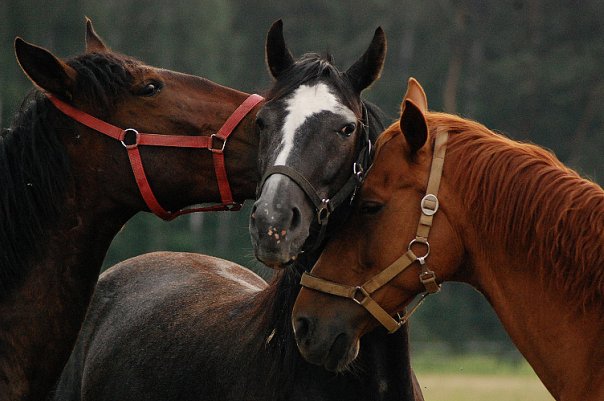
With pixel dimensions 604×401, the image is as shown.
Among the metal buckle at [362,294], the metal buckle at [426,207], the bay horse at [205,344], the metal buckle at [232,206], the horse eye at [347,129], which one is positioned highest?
the horse eye at [347,129]

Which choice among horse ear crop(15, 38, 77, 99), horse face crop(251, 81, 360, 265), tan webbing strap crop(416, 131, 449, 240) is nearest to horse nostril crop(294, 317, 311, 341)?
horse face crop(251, 81, 360, 265)

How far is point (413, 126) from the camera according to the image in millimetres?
4434

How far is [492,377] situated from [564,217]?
18852 millimetres

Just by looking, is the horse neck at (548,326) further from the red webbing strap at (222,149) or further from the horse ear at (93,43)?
the horse ear at (93,43)

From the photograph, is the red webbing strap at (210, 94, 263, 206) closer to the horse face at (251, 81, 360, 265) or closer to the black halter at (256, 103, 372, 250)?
the horse face at (251, 81, 360, 265)

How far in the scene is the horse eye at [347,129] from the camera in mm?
4668

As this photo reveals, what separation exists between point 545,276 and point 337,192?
3.29 ft

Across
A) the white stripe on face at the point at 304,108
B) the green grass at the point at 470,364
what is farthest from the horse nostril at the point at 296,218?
the green grass at the point at 470,364

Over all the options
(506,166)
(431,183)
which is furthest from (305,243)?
(506,166)

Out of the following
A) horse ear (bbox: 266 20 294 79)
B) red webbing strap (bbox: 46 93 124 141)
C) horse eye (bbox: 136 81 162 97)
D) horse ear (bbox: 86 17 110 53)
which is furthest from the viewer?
horse ear (bbox: 86 17 110 53)

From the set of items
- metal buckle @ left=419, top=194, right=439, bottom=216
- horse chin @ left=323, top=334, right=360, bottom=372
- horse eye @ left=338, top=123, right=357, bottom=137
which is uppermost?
horse eye @ left=338, top=123, right=357, bottom=137

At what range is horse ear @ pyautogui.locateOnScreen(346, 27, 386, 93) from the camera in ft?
16.3

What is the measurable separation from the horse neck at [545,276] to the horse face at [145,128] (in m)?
1.11

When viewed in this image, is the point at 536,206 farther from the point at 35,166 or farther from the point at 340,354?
the point at 35,166
